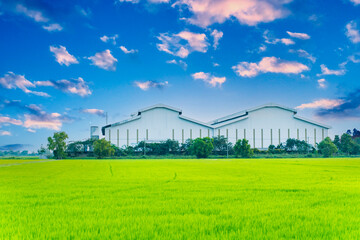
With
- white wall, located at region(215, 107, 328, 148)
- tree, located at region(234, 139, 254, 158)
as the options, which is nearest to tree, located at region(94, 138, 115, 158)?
tree, located at region(234, 139, 254, 158)

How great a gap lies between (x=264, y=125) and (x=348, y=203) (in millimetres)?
83652

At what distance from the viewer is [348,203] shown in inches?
265

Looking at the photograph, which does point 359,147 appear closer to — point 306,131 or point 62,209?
point 306,131

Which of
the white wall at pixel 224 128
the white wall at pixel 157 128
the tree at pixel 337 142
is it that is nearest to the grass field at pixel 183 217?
the white wall at pixel 157 128

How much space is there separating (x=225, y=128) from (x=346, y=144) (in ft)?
109

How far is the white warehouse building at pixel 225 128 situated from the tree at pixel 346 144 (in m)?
7.56

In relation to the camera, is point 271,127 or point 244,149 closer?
point 244,149

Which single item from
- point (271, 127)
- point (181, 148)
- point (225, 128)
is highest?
point (271, 127)

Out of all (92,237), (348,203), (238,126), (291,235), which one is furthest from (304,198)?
(238,126)

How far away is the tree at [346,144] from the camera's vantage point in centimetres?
7856

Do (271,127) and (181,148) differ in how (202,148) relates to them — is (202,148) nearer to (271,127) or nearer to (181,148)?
(181,148)

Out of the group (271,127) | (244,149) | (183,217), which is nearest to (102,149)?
(244,149)

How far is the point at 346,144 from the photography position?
79.1m

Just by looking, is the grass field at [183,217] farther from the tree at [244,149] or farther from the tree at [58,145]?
the tree at [58,145]
